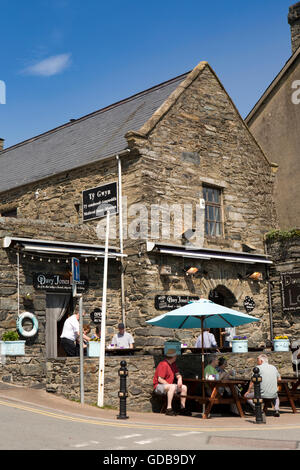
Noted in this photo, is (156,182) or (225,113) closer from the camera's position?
(156,182)

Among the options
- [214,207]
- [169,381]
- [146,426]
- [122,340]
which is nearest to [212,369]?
[169,381]

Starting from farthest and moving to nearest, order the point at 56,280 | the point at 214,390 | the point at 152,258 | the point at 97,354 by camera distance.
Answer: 1. the point at 152,258
2. the point at 56,280
3. the point at 97,354
4. the point at 214,390

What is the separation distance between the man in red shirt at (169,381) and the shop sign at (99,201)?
581cm

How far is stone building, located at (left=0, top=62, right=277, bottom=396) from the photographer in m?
15.0

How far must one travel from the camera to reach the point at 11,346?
1301 centimetres

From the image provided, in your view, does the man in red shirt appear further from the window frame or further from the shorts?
the window frame

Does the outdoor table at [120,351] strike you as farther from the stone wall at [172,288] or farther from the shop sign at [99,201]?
the shop sign at [99,201]

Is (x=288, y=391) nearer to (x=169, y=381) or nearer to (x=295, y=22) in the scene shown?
(x=169, y=381)

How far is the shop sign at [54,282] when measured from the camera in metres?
14.7

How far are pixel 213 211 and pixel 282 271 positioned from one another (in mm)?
2984
